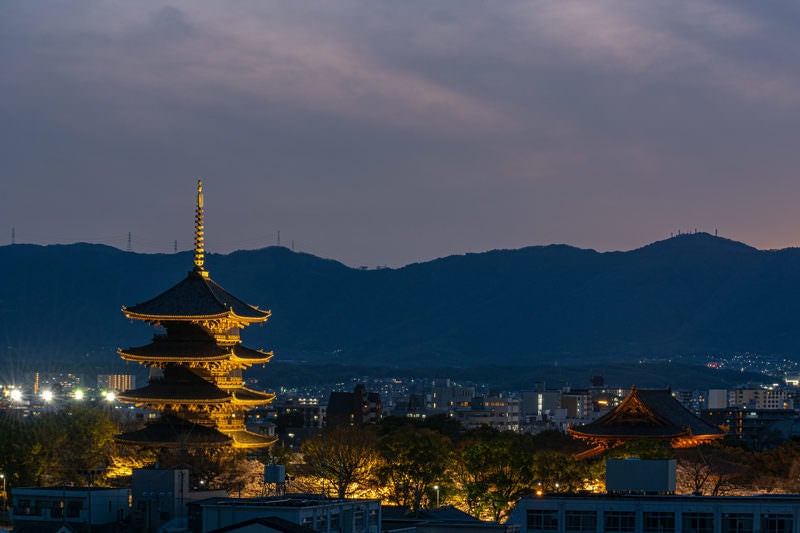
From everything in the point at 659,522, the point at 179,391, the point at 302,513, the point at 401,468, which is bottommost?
the point at 401,468

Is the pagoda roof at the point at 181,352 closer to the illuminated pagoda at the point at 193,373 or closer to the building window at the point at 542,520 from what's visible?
the illuminated pagoda at the point at 193,373

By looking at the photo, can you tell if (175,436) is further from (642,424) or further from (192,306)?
(642,424)

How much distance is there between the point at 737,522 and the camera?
52000mm

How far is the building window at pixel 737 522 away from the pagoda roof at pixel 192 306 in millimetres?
28436

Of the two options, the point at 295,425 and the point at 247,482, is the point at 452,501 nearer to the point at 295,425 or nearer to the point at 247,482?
the point at 247,482

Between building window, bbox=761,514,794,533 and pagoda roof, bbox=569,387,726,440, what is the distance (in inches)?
1304

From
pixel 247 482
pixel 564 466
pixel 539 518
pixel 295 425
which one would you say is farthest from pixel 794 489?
pixel 295 425

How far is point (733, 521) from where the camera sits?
5203 centimetres

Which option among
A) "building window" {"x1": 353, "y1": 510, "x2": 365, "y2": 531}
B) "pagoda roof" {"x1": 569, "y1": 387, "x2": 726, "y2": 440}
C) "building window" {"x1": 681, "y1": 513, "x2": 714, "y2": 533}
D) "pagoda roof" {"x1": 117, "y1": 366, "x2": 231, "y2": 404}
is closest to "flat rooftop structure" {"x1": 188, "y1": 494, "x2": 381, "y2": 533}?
"building window" {"x1": 353, "y1": 510, "x2": 365, "y2": 531}

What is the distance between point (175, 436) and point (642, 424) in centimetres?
3148

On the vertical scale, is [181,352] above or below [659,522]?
above

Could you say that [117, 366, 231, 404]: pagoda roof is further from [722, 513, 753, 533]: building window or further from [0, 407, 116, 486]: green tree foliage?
[722, 513, 753, 533]: building window

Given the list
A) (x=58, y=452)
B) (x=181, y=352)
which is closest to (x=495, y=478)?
(x=181, y=352)

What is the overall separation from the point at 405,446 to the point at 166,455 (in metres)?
11.6
